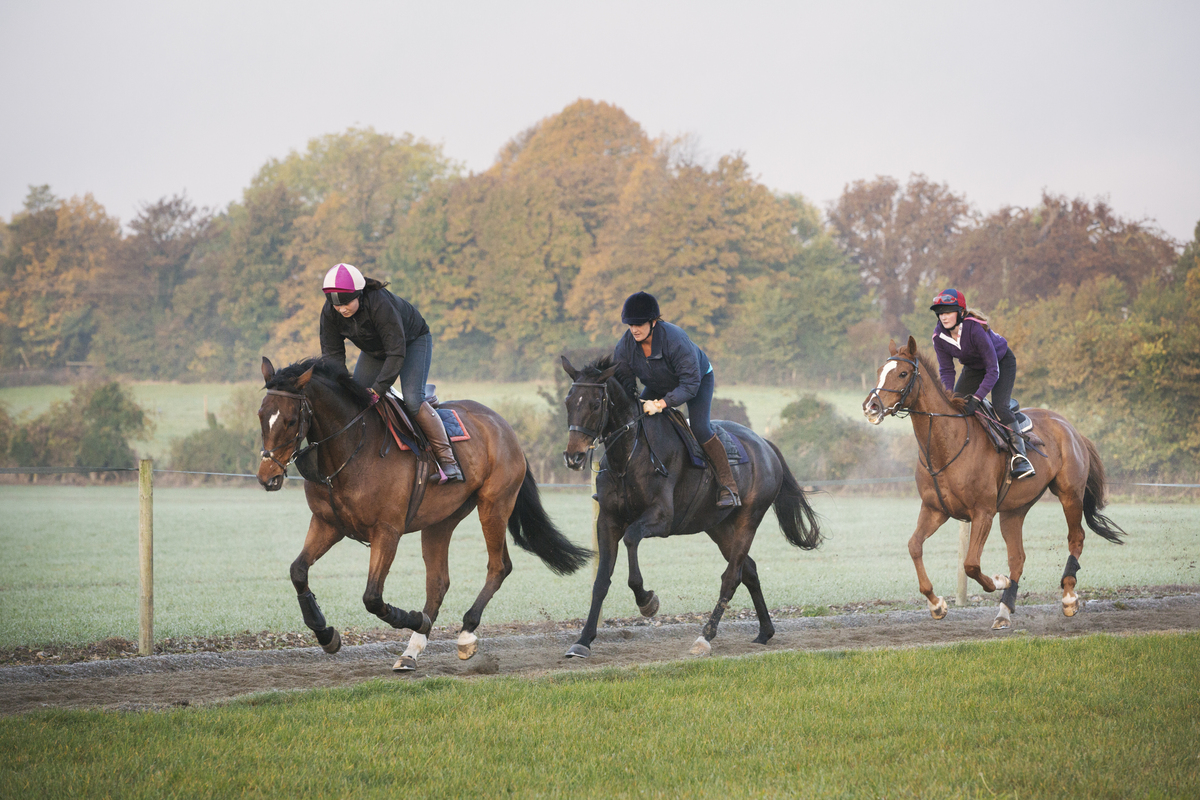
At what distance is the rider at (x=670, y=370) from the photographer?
299 inches

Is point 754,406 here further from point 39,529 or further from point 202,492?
point 39,529

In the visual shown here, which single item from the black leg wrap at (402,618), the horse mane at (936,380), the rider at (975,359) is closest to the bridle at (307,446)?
the black leg wrap at (402,618)

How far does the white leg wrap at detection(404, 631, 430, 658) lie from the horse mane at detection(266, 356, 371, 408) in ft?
5.77

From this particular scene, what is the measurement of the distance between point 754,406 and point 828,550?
56.7 ft

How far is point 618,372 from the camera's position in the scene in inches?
301

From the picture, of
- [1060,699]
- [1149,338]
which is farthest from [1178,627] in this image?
[1149,338]

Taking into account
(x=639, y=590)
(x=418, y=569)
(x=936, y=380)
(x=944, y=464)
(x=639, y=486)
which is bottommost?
(x=418, y=569)

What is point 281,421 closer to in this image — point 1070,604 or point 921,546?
point 921,546

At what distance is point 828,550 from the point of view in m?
18.3

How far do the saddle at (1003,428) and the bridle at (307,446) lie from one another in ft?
18.2

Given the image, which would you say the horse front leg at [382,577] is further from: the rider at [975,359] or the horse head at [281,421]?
the rider at [975,359]

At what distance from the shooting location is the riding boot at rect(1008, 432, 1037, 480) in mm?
9062

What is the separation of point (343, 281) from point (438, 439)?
1.39m

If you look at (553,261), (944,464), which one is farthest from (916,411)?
(553,261)
